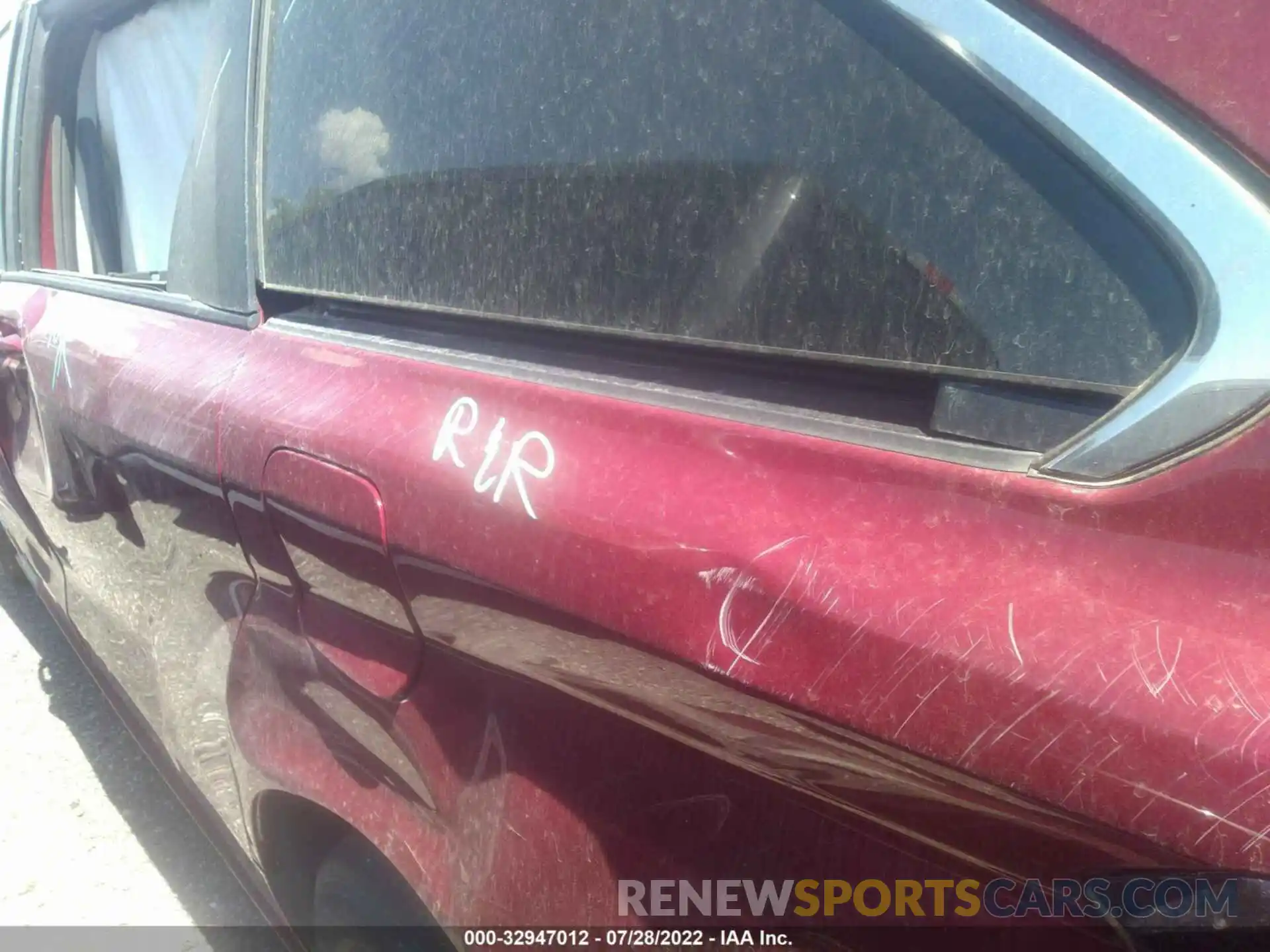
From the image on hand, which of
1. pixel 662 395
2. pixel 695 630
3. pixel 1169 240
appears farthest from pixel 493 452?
pixel 1169 240

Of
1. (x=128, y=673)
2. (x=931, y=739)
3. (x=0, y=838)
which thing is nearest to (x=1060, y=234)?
→ (x=931, y=739)

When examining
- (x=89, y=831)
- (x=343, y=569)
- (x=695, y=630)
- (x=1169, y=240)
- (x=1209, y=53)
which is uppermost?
(x=1209, y=53)

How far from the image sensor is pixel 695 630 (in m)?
0.89

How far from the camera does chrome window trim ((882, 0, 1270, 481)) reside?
0.69 meters

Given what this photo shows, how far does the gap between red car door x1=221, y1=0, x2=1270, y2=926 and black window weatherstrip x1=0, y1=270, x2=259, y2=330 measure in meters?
0.35

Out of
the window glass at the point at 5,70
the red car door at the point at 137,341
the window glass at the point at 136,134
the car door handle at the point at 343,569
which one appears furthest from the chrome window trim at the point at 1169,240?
the window glass at the point at 5,70

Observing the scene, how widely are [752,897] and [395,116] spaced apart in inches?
43.8

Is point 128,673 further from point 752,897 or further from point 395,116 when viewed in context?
point 752,897

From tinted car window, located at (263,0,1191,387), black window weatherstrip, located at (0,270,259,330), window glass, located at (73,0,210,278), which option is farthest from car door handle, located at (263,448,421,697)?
window glass, located at (73,0,210,278)

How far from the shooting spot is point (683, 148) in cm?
105

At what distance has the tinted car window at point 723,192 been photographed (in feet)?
2.61

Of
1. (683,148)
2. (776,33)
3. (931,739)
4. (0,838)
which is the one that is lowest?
(0,838)

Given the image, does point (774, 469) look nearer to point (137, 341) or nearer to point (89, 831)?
point (137, 341)

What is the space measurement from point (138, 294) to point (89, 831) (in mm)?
1632
